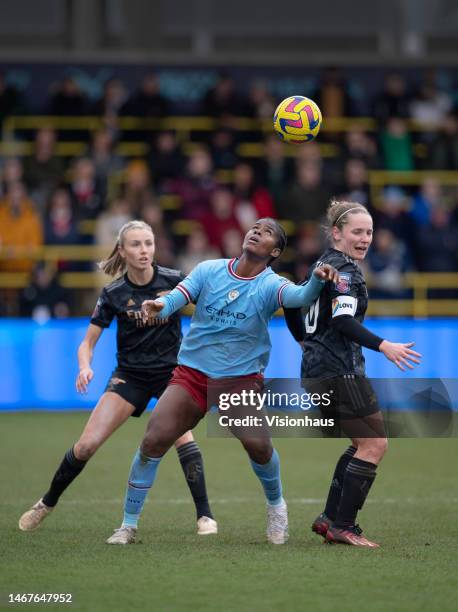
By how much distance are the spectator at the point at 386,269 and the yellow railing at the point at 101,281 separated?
0.11m

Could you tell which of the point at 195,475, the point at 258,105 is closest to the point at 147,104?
the point at 258,105

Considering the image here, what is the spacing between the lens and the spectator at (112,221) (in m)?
17.2

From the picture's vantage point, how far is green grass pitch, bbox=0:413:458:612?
584 cm

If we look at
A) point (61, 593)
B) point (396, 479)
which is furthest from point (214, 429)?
point (396, 479)

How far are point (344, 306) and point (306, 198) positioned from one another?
11.1 metres

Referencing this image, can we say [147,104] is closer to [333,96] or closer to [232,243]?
[333,96]

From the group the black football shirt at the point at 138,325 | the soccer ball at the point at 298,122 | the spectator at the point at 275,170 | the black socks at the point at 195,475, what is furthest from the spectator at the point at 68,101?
the black socks at the point at 195,475

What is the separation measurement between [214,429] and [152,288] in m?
1.17

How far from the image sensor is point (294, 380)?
7.45 metres

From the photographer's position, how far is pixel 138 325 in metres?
8.02

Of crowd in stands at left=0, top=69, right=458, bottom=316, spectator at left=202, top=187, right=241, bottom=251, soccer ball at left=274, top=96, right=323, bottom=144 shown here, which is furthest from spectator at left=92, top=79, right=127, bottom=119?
soccer ball at left=274, top=96, right=323, bottom=144

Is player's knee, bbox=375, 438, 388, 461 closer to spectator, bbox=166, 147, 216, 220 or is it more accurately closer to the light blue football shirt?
the light blue football shirt

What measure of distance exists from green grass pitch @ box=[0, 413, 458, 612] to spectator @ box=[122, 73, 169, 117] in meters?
9.15

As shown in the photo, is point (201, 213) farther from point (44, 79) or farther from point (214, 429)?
point (214, 429)
